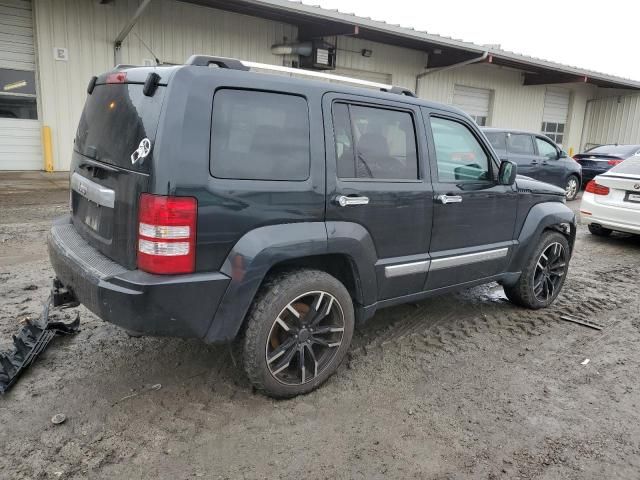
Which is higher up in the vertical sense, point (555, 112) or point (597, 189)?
point (555, 112)

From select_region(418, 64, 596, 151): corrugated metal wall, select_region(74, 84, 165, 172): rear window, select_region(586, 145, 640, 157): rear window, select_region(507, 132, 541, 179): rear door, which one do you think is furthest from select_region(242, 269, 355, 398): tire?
select_region(418, 64, 596, 151): corrugated metal wall

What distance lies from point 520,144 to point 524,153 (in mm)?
232

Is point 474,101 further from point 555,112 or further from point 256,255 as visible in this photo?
point 256,255

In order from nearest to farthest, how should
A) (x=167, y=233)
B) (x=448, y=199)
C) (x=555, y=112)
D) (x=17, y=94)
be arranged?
(x=167, y=233) < (x=448, y=199) < (x=17, y=94) < (x=555, y=112)

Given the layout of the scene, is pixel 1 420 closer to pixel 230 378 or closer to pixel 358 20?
pixel 230 378

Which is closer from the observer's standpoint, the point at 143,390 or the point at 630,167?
the point at 143,390

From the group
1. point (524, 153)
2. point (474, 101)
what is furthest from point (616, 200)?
point (474, 101)

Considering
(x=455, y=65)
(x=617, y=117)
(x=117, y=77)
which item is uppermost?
(x=455, y=65)

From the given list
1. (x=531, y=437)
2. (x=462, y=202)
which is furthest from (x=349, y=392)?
(x=462, y=202)

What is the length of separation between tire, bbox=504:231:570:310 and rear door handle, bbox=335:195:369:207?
2.22 m

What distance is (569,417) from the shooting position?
305cm

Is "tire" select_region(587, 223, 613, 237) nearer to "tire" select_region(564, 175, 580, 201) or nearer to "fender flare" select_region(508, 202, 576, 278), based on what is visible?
"tire" select_region(564, 175, 580, 201)

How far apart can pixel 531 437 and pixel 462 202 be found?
68.1 inches

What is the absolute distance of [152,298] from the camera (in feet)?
8.34
